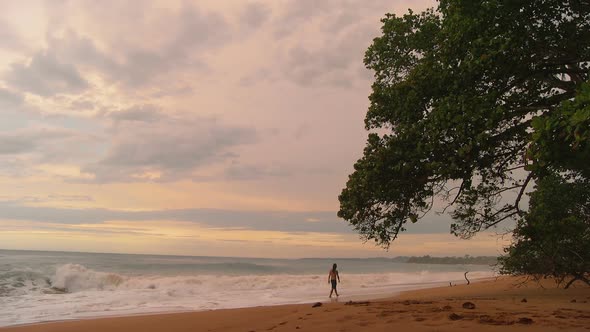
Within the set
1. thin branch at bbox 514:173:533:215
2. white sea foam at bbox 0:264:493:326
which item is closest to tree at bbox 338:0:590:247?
thin branch at bbox 514:173:533:215

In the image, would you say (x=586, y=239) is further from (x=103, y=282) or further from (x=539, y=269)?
(x=103, y=282)

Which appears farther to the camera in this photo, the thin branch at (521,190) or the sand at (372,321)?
the thin branch at (521,190)

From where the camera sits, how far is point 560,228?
41.9ft

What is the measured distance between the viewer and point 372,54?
511 inches

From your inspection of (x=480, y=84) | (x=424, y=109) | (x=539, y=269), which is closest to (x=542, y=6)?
Result: (x=480, y=84)

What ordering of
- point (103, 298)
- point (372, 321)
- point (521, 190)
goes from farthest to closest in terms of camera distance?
point (103, 298) < point (521, 190) < point (372, 321)

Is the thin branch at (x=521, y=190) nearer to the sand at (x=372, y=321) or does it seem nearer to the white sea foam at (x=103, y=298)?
the sand at (x=372, y=321)

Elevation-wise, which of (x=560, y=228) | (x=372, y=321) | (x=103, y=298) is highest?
(x=560, y=228)

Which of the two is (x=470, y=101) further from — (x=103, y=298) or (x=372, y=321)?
(x=103, y=298)

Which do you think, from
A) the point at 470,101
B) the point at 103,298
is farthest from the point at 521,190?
the point at 103,298

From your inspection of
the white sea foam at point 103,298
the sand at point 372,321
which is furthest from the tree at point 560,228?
the white sea foam at point 103,298

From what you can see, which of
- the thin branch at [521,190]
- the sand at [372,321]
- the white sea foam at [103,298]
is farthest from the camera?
the white sea foam at [103,298]

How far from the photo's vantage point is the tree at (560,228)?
1281 centimetres

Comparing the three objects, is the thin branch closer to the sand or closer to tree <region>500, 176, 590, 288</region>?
tree <region>500, 176, 590, 288</region>
